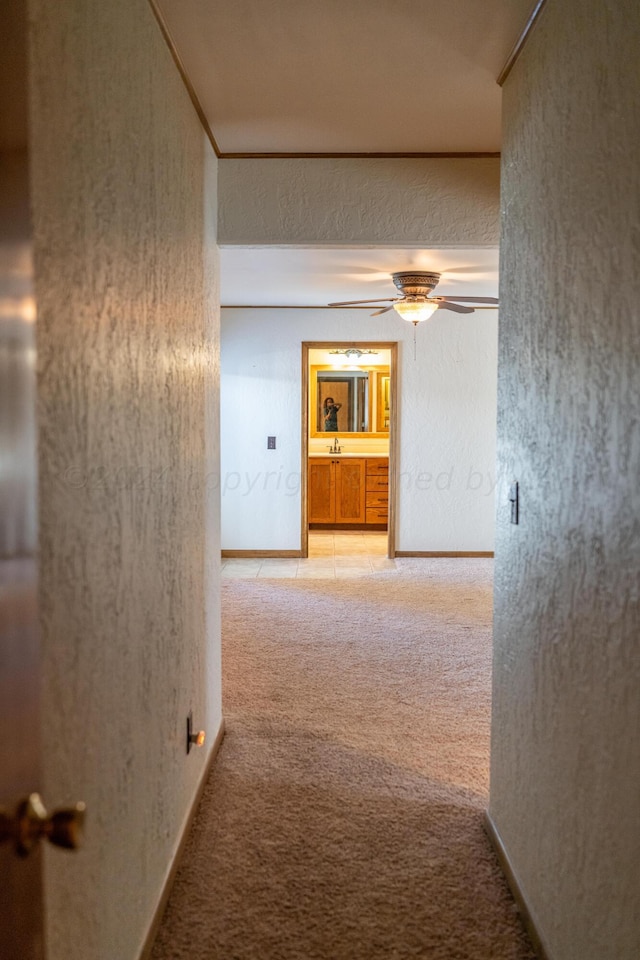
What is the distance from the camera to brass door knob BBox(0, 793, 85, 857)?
2.43 ft

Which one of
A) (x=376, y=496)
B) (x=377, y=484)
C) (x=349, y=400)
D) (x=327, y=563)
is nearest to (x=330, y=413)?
(x=349, y=400)

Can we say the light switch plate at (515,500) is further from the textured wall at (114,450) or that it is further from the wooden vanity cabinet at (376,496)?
the wooden vanity cabinet at (376,496)

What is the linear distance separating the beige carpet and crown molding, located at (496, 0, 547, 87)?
2.32m

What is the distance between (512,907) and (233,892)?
770 mm

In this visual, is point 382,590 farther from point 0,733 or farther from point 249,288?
point 0,733

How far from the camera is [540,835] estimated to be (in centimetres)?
186

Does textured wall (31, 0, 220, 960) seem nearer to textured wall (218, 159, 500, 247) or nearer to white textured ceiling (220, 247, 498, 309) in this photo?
textured wall (218, 159, 500, 247)

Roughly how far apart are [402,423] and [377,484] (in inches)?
76.0

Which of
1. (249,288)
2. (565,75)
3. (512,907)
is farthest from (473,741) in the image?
(249,288)

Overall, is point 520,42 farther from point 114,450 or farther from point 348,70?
point 114,450

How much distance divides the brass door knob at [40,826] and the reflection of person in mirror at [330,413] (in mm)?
8498

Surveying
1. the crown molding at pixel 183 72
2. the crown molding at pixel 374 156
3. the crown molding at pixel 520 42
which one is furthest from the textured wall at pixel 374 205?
the crown molding at pixel 520 42

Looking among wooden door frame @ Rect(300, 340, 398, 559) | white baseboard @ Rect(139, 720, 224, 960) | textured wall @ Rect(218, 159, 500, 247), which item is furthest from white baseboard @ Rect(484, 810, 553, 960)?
wooden door frame @ Rect(300, 340, 398, 559)

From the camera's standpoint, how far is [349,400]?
9258 mm
